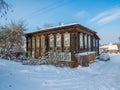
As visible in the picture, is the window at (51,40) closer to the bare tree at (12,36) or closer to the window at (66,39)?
the window at (66,39)

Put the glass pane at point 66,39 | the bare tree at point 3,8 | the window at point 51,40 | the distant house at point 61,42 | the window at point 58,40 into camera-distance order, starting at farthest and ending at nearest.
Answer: the window at point 51,40
the window at point 58,40
the glass pane at point 66,39
the distant house at point 61,42
the bare tree at point 3,8

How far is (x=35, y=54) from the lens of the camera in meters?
21.3

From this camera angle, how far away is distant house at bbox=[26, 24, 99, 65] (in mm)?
16391

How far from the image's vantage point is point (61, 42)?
693 inches

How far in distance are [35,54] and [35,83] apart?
1309cm

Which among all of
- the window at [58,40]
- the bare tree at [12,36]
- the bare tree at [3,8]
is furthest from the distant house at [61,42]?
the bare tree at [3,8]

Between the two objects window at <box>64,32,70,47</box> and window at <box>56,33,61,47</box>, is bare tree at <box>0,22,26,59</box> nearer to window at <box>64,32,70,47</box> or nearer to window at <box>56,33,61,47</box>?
window at <box>56,33,61,47</box>

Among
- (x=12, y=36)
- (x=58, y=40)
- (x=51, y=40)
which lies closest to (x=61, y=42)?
(x=58, y=40)

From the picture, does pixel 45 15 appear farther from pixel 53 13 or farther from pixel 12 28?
pixel 12 28

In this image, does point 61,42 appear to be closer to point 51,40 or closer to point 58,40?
point 58,40

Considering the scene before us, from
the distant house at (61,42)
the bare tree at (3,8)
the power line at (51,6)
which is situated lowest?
the distant house at (61,42)

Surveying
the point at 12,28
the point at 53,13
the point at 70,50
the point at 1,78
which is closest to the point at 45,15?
the point at 53,13

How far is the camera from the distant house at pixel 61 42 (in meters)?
16.4

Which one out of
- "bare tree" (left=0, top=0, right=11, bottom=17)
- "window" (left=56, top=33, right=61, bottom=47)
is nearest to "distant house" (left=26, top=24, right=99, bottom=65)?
"window" (left=56, top=33, right=61, bottom=47)
